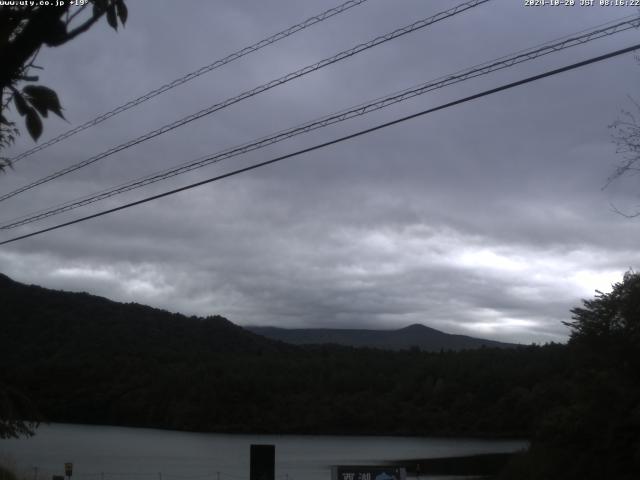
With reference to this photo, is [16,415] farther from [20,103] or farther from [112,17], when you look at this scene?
[112,17]

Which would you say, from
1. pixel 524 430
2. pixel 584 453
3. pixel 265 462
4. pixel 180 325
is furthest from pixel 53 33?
pixel 180 325

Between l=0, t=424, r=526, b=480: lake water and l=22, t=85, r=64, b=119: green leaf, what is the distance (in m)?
22.8

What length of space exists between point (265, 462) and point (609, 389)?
687 inches

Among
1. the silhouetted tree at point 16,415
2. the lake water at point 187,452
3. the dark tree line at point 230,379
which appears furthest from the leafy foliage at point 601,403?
the dark tree line at point 230,379

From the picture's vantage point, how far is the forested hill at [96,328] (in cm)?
7206

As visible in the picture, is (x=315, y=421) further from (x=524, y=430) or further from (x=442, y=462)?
(x=442, y=462)

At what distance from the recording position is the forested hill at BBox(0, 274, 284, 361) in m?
72.1

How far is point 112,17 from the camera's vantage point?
479cm

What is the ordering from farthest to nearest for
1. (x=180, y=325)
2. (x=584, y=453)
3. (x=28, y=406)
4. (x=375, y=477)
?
(x=180, y=325)
(x=584, y=453)
(x=28, y=406)
(x=375, y=477)

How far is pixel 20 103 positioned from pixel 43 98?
→ 0.15 meters

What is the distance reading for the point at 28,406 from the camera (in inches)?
740

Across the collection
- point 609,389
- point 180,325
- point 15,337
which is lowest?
point 609,389

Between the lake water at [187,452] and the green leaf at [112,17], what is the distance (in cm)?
2288

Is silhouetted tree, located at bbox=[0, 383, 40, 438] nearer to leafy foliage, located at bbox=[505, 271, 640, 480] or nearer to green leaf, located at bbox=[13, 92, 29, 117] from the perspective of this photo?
green leaf, located at bbox=[13, 92, 29, 117]
